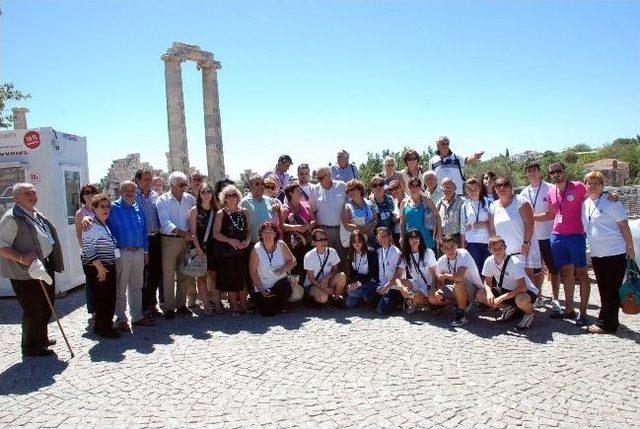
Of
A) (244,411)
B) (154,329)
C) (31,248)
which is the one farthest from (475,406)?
(31,248)

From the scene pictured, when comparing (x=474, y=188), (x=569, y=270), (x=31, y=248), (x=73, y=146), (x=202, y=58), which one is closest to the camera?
(x=31, y=248)

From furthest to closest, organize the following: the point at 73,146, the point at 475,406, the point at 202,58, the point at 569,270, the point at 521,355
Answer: the point at 202,58, the point at 73,146, the point at 569,270, the point at 521,355, the point at 475,406

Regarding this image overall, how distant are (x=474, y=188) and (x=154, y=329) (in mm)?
4660

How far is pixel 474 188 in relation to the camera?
7.00 metres

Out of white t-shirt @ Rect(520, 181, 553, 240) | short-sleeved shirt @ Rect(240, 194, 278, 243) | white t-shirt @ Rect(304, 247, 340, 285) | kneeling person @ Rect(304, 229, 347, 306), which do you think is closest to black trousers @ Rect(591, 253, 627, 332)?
white t-shirt @ Rect(520, 181, 553, 240)

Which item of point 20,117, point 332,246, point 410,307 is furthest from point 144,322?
point 20,117

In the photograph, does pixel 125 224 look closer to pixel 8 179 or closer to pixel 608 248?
pixel 8 179

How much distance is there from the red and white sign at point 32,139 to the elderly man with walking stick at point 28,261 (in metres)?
3.30

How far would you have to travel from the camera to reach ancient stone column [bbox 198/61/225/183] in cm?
2448

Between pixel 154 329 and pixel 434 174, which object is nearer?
A: pixel 154 329

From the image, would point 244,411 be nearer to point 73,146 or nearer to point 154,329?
point 154,329

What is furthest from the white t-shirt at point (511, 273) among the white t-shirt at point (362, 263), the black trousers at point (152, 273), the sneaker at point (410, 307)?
the black trousers at point (152, 273)

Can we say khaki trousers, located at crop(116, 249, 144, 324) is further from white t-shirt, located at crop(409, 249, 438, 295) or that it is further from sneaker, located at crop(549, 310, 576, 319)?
sneaker, located at crop(549, 310, 576, 319)

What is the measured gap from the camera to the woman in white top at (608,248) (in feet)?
18.9
